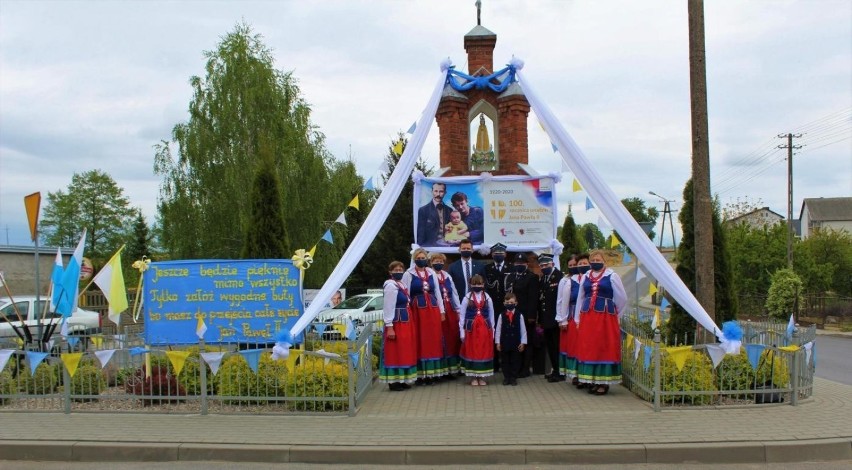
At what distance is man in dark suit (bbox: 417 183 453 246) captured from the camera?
1145cm

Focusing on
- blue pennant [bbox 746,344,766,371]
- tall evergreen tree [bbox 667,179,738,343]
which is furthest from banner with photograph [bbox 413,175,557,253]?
blue pennant [bbox 746,344,766,371]

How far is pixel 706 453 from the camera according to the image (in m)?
5.90

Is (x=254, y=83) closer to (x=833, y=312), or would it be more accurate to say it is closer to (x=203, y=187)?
(x=203, y=187)

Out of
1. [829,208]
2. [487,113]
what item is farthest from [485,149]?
[829,208]

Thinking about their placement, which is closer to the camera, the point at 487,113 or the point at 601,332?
the point at 601,332

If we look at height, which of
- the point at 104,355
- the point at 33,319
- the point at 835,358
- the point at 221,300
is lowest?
the point at 835,358

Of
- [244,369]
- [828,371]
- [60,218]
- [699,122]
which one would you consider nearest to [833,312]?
[828,371]

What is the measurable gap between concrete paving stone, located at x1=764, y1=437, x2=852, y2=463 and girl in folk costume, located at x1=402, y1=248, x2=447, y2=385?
14.9ft

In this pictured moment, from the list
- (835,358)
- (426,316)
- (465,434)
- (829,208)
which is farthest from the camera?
(829,208)

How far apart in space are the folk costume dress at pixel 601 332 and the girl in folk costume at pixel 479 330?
52.1 inches

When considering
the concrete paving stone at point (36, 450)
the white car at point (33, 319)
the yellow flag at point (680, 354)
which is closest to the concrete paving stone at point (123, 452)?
the concrete paving stone at point (36, 450)

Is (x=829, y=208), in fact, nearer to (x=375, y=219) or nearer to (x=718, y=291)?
(x=718, y=291)

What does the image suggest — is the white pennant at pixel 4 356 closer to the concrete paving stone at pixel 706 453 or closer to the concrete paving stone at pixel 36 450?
the concrete paving stone at pixel 36 450

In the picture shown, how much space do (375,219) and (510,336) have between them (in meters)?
2.62
